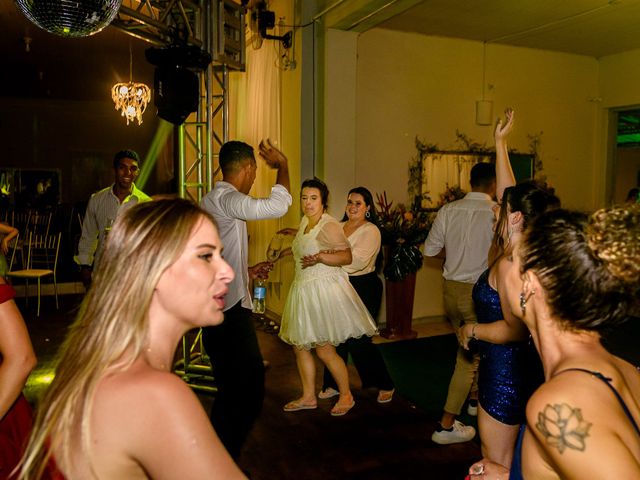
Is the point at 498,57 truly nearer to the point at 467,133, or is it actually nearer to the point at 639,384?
the point at 467,133

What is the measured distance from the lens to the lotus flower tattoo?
3.39 feet

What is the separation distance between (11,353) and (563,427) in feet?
4.69

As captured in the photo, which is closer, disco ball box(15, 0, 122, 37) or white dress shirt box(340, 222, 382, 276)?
disco ball box(15, 0, 122, 37)

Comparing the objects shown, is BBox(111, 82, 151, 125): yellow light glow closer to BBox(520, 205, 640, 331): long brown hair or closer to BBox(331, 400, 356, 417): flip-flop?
BBox(331, 400, 356, 417): flip-flop

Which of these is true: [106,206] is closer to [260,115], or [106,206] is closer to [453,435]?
[260,115]

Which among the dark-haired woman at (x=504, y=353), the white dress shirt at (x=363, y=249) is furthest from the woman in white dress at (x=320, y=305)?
the dark-haired woman at (x=504, y=353)

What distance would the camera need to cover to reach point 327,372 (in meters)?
4.30

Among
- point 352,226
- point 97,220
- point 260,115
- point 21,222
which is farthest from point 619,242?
point 21,222

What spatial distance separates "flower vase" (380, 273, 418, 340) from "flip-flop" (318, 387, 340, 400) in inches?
71.3

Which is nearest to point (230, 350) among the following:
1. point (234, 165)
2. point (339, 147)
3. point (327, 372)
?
point (234, 165)

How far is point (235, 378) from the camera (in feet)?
9.81

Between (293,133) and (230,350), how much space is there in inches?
146

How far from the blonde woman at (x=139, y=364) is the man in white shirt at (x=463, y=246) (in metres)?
2.73

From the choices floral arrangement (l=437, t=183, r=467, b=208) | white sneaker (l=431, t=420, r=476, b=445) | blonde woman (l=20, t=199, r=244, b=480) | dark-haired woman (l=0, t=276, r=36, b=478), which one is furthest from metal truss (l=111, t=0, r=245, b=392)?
blonde woman (l=20, t=199, r=244, b=480)
